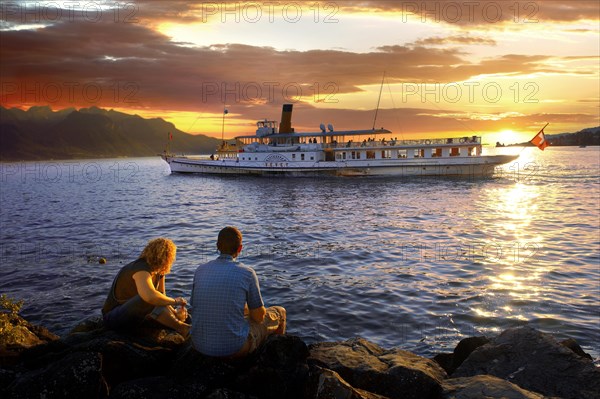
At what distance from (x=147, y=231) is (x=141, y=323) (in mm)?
21598

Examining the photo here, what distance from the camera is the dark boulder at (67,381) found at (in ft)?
17.5

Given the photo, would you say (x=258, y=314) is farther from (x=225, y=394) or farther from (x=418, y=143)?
(x=418, y=143)

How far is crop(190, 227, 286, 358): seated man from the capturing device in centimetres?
575

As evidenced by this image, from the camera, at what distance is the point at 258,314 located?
241 inches

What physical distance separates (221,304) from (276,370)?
107 centimetres

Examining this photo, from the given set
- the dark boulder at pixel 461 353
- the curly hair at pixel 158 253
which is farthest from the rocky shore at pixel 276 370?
the curly hair at pixel 158 253

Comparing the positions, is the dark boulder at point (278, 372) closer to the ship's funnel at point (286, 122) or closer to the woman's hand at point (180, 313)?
the woman's hand at point (180, 313)

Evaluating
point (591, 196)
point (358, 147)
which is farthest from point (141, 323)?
point (358, 147)

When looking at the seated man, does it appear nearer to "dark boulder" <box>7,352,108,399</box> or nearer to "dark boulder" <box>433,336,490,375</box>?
"dark boulder" <box>7,352,108,399</box>

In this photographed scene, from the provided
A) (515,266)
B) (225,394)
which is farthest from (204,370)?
(515,266)

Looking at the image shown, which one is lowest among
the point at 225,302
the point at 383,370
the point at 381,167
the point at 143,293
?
the point at 383,370

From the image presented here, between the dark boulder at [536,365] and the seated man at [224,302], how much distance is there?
13.3 ft

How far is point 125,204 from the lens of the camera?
44.9m

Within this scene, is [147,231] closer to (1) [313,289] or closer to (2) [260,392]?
(1) [313,289]
